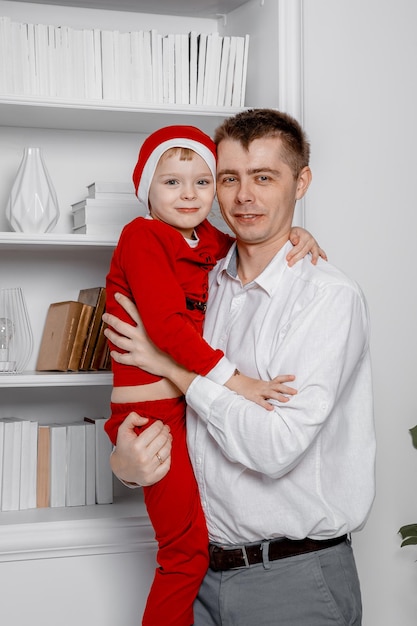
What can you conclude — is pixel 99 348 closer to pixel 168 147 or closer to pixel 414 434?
pixel 168 147

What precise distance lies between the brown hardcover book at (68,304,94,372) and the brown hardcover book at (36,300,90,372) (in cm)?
1

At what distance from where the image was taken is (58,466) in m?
2.58

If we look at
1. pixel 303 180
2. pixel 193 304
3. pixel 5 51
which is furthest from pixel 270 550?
pixel 5 51

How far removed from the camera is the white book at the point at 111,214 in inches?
100

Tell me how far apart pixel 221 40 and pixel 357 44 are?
0.44 m

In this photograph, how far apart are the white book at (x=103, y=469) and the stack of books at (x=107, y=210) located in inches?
24.7

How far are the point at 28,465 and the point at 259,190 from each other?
1.26m

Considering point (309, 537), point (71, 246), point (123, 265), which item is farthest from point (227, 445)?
point (71, 246)

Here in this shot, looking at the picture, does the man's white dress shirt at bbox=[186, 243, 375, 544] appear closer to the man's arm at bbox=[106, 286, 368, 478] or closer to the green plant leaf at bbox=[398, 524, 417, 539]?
the man's arm at bbox=[106, 286, 368, 478]

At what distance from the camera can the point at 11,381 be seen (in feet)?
7.83

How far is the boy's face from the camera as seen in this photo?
195cm

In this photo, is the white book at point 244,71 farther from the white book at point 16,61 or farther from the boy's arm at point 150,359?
the boy's arm at point 150,359

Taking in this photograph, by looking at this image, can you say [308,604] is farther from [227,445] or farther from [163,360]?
[163,360]

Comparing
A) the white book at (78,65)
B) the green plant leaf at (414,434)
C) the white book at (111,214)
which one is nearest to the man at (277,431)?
the green plant leaf at (414,434)
